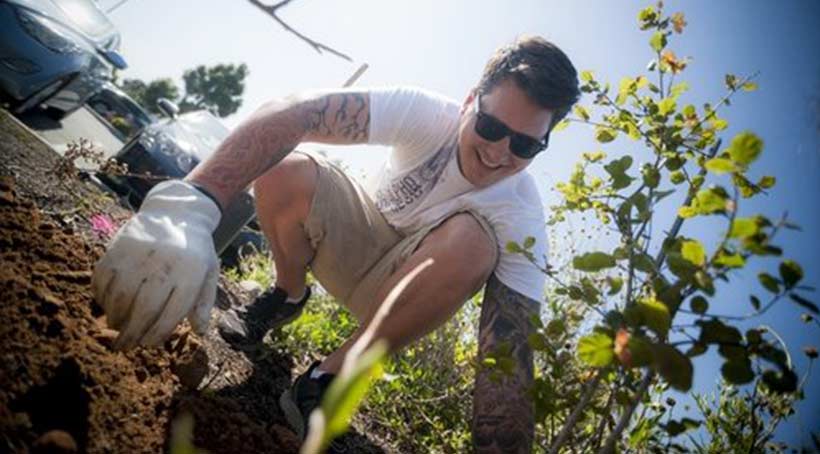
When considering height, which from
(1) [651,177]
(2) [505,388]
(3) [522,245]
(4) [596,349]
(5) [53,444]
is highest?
(1) [651,177]

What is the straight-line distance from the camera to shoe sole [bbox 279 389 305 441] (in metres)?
1.46

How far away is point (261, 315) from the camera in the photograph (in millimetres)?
2316

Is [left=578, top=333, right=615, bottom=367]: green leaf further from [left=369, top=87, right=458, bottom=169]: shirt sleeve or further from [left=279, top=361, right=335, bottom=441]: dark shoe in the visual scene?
[left=369, top=87, right=458, bottom=169]: shirt sleeve

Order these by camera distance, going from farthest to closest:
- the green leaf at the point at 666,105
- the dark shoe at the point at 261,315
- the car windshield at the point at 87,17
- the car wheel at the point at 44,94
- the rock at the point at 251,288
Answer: the car windshield at the point at 87,17 < the car wheel at the point at 44,94 < the rock at the point at 251,288 < the dark shoe at the point at 261,315 < the green leaf at the point at 666,105

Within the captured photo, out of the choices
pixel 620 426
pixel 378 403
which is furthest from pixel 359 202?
pixel 620 426

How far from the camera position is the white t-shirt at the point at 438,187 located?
197 cm

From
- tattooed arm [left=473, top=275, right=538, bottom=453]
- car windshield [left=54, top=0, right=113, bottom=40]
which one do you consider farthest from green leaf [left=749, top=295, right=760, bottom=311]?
car windshield [left=54, top=0, right=113, bottom=40]

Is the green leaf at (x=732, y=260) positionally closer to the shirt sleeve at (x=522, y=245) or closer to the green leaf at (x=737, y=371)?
the green leaf at (x=737, y=371)

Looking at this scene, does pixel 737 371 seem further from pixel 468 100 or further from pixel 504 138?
pixel 468 100

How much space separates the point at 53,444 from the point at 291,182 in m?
1.59

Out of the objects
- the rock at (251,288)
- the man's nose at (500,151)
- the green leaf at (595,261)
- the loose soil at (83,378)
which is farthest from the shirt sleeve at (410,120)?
the rock at (251,288)

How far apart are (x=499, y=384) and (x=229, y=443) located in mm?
879

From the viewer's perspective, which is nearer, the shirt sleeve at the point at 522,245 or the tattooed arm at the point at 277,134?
the tattooed arm at the point at 277,134

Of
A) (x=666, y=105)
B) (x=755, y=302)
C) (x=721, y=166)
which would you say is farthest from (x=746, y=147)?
(x=666, y=105)
